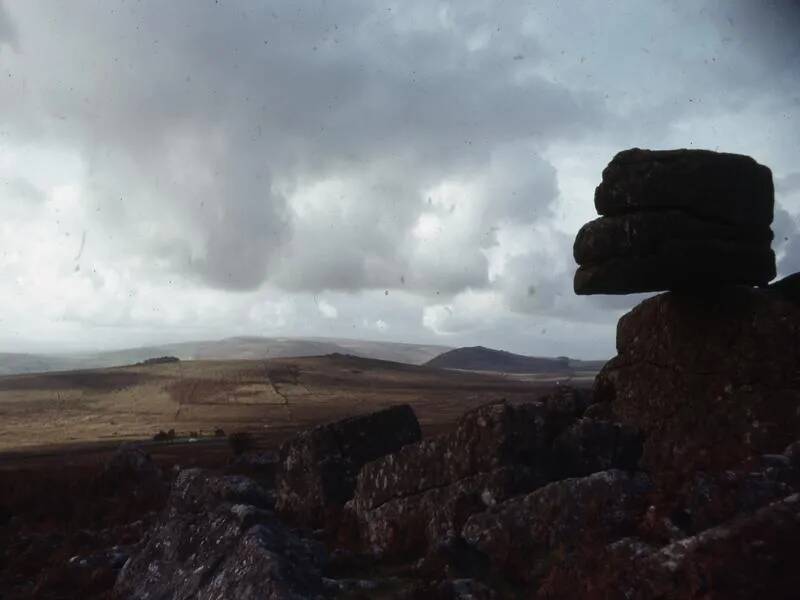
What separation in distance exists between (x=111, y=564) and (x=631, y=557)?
9.27 meters

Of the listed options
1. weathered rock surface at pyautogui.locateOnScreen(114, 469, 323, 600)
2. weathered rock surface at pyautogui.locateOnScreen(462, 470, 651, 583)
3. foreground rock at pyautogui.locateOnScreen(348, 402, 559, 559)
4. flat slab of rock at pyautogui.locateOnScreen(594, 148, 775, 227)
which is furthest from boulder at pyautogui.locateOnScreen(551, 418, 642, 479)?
flat slab of rock at pyautogui.locateOnScreen(594, 148, 775, 227)

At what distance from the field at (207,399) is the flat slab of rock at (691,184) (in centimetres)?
2775

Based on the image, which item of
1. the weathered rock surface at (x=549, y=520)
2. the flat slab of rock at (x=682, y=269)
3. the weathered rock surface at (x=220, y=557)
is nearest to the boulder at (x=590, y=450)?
the weathered rock surface at (x=549, y=520)

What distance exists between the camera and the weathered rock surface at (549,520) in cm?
804

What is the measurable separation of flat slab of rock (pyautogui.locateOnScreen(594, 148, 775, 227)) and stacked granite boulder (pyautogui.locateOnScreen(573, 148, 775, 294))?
0.02 meters

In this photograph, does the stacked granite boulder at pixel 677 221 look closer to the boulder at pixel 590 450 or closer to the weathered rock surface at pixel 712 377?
the weathered rock surface at pixel 712 377

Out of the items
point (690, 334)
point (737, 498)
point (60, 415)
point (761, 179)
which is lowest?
point (60, 415)

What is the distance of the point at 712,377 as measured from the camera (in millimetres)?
14422

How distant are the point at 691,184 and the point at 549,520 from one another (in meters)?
8.71

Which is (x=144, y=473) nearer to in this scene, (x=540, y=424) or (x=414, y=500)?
(x=414, y=500)

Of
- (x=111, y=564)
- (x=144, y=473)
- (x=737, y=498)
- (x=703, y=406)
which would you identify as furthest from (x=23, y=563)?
(x=703, y=406)

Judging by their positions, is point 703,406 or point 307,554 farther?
point 703,406

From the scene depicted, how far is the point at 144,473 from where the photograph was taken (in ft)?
70.3

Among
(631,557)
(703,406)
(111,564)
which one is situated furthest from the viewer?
(703,406)
